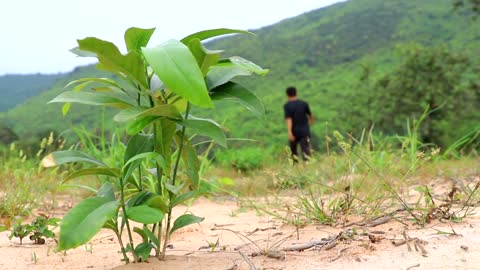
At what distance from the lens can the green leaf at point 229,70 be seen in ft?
Result: 5.10

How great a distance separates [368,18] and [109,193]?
58.9 m

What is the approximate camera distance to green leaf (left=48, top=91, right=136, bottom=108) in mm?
1477

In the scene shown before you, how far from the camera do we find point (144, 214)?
1474 mm

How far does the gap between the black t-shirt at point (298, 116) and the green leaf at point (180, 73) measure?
635 centimetres

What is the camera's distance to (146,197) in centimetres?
160

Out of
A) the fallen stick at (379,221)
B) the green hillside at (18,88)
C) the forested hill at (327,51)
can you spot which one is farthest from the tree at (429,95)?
the green hillside at (18,88)

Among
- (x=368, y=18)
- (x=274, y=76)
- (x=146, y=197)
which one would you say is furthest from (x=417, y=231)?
(x=368, y=18)

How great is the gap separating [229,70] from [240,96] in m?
0.10

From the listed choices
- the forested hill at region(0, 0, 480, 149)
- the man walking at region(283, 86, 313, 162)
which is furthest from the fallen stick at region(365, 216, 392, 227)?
the forested hill at region(0, 0, 480, 149)

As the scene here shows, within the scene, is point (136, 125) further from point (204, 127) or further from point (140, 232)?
point (140, 232)

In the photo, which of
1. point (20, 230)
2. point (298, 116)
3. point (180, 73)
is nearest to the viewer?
point (180, 73)

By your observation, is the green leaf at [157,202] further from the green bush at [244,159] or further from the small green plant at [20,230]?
the green bush at [244,159]

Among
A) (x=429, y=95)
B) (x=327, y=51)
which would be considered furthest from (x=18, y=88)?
(x=429, y=95)

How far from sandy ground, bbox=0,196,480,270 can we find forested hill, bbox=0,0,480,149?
76.7ft
